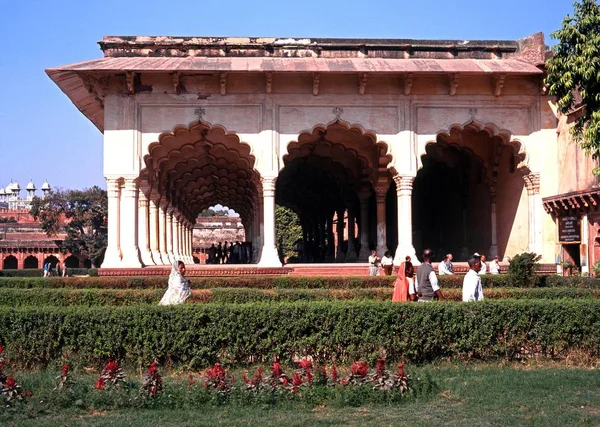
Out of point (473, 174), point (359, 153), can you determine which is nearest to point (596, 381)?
point (359, 153)

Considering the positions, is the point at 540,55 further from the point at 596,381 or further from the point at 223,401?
the point at 223,401

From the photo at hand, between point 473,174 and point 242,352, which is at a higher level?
point 473,174

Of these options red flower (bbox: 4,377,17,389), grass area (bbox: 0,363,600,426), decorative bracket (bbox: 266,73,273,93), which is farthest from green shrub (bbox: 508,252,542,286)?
red flower (bbox: 4,377,17,389)

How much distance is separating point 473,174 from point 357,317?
1347cm

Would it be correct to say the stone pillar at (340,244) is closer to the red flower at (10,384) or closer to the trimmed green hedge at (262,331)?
the trimmed green hedge at (262,331)

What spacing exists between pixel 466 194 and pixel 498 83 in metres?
5.36

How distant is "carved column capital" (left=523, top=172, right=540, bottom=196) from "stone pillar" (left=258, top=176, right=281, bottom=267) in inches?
224

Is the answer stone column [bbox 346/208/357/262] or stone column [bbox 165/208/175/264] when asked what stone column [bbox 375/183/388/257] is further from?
stone column [bbox 165/208/175/264]

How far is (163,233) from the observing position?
2294 cm

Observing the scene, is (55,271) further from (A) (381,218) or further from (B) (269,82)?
(B) (269,82)

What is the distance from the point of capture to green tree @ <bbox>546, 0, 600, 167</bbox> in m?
12.0

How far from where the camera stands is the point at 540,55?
614 inches

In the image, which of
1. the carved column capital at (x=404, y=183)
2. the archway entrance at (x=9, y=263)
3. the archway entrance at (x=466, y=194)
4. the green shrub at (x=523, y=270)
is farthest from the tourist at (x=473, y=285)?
the archway entrance at (x=9, y=263)

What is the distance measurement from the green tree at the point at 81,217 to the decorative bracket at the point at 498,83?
3336cm
